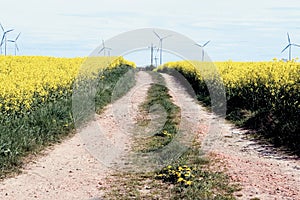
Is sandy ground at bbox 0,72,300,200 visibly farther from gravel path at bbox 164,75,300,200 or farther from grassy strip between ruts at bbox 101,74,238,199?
grassy strip between ruts at bbox 101,74,238,199

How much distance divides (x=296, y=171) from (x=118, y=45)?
230 inches

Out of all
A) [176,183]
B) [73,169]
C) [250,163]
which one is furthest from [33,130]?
[250,163]

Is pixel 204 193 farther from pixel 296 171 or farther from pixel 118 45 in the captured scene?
pixel 118 45

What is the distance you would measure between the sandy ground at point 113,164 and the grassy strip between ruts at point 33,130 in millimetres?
288

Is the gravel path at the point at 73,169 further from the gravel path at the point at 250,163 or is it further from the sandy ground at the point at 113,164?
the gravel path at the point at 250,163

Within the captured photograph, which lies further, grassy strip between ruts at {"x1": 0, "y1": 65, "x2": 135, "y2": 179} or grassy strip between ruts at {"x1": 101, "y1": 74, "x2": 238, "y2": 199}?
grassy strip between ruts at {"x1": 0, "y1": 65, "x2": 135, "y2": 179}

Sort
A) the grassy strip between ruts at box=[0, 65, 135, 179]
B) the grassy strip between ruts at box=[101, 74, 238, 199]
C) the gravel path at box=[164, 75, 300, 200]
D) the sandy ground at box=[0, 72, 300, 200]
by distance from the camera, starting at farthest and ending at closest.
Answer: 1. the grassy strip between ruts at box=[0, 65, 135, 179]
2. the sandy ground at box=[0, 72, 300, 200]
3. the gravel path at box=[164, 75, 300, 200]
4. the grassy strip between ruts at box=[101, 74, 238, 199]

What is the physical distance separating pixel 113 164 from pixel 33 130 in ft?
7.15

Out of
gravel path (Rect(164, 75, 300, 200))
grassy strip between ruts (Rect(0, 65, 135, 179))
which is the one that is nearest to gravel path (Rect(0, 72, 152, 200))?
grassy strip between ruts (Rect(0, 65, 135, 179))

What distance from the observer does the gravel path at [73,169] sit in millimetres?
7254

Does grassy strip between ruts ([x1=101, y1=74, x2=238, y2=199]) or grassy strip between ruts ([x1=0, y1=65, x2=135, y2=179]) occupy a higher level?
grassy strip between ruts ([x1=0, y1=65, x2=135, y2=179])

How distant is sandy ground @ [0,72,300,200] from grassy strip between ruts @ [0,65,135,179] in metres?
0.29

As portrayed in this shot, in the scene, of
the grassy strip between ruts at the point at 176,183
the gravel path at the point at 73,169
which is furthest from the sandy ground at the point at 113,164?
the grassy strip between ruts at the point at 176,183

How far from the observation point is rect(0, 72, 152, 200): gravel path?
7.25 meters
